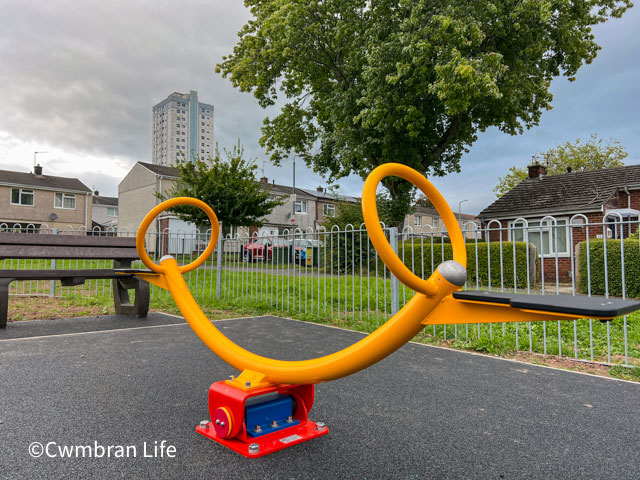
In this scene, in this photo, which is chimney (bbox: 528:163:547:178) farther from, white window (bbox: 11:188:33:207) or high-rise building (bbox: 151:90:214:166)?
high-rise building (bbox: 151:90:214:166)

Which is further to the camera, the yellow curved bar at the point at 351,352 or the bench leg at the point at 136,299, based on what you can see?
the bench leg at the point at 136,299

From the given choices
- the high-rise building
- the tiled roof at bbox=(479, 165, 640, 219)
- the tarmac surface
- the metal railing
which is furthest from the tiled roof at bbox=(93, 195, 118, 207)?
the high-rise building

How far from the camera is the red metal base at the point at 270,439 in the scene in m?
1.93

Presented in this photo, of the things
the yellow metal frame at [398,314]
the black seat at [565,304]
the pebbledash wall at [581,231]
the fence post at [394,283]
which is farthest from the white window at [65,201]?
the black seat at [565,304]

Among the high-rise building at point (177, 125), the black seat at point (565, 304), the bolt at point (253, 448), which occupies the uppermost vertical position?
the high-rise building at point (177, 125)

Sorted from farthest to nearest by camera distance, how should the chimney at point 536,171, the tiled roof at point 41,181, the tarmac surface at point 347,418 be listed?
the tiled roof at point 41,181 → the chimney at point 536,171 → the tarmac surface at point 347,418

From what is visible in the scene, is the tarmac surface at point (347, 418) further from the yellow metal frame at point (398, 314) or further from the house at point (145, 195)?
the house at point (145, 195)

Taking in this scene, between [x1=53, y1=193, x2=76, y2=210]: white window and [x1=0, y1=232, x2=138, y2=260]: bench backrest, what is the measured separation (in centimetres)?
3145

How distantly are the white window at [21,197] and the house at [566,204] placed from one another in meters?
32.2

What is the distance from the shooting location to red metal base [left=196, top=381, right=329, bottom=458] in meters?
1.95

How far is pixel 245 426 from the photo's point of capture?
78.2 inches

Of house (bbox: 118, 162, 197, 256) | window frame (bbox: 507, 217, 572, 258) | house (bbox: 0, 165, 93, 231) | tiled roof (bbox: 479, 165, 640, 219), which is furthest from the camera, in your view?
house (bbox: 0, 165, 93, 231)

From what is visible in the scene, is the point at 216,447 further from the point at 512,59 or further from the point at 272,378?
the point at 512,59

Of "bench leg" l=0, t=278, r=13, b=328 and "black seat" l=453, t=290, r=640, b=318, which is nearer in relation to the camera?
"black seat" l=453, t=290, r=640, b=318
